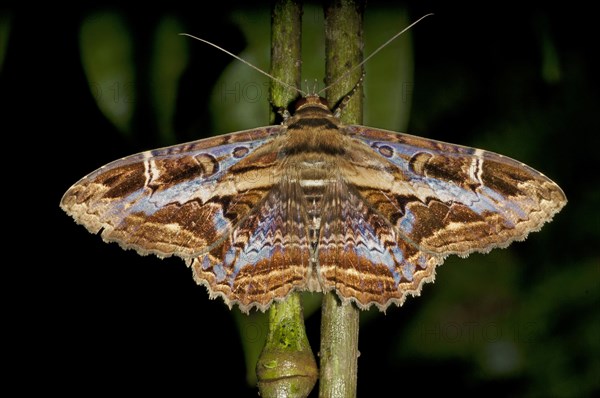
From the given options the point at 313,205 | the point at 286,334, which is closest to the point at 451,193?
the point at 313,205

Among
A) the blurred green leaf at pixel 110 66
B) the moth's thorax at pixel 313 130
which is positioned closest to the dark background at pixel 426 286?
the blurred green leaf at pixel 110 66

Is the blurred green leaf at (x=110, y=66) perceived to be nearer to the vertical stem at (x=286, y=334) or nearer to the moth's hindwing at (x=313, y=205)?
the moth's hindwing at (x=313, y=205)

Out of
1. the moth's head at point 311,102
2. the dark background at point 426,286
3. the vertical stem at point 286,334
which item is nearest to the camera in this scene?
the vertical stem at point 286,334

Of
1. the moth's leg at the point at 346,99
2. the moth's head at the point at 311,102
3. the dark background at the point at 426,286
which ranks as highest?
the moth's leg at the point at 346,99

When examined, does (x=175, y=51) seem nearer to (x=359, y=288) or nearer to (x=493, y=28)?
(x=359, y=288)

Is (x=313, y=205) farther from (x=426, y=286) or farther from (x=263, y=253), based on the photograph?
(x=426, y=286)

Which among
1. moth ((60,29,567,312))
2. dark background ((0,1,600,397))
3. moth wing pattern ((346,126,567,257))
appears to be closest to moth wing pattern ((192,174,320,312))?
moth ((60,29,567,312))
